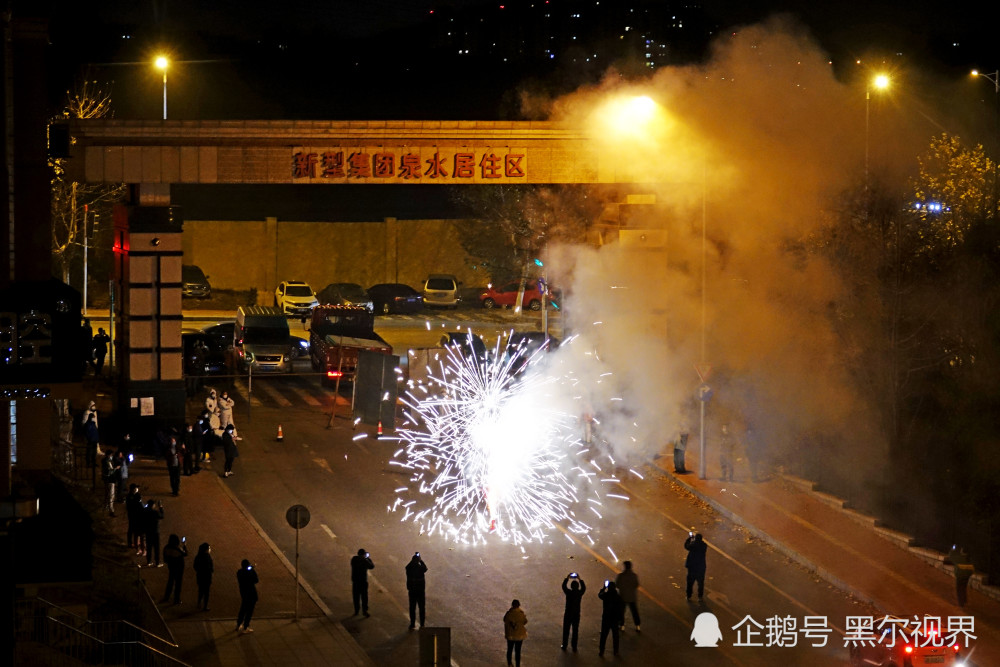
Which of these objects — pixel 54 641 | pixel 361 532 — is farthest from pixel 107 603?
pixel 361 532

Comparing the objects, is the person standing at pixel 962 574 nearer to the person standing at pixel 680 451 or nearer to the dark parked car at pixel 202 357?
the person standing at pixel 680 451

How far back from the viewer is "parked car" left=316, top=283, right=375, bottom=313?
39562 millimetres

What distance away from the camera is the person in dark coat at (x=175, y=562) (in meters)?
14.5

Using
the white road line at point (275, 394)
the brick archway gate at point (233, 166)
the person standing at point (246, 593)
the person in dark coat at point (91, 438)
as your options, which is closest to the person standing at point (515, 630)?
the person standing at point (246, 593)

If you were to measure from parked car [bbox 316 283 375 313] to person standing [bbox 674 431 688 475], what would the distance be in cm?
2021

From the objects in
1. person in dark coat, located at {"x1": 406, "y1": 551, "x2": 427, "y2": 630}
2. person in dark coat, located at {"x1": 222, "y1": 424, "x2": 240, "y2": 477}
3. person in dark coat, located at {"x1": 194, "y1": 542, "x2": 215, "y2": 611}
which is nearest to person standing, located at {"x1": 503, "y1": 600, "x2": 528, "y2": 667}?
person in dark coat, located at {"x1": 406, "y1": 551, "x2": 427, "y2": 630}

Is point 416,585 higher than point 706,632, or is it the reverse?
point 416,585

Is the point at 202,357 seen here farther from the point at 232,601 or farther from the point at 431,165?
the point at 232,601

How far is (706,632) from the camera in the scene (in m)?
14.0

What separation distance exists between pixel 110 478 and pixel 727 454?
9.27 m

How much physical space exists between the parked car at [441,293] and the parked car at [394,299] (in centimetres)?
47

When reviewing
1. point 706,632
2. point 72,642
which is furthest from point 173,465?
point 706,632

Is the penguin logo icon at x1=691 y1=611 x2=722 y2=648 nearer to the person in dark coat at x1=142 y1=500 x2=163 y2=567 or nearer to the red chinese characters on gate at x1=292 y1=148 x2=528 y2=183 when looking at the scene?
the person in dark coat at x1=142 y1=500 x2=163 y2=567

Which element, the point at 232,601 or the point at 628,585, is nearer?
the point at 628,585
